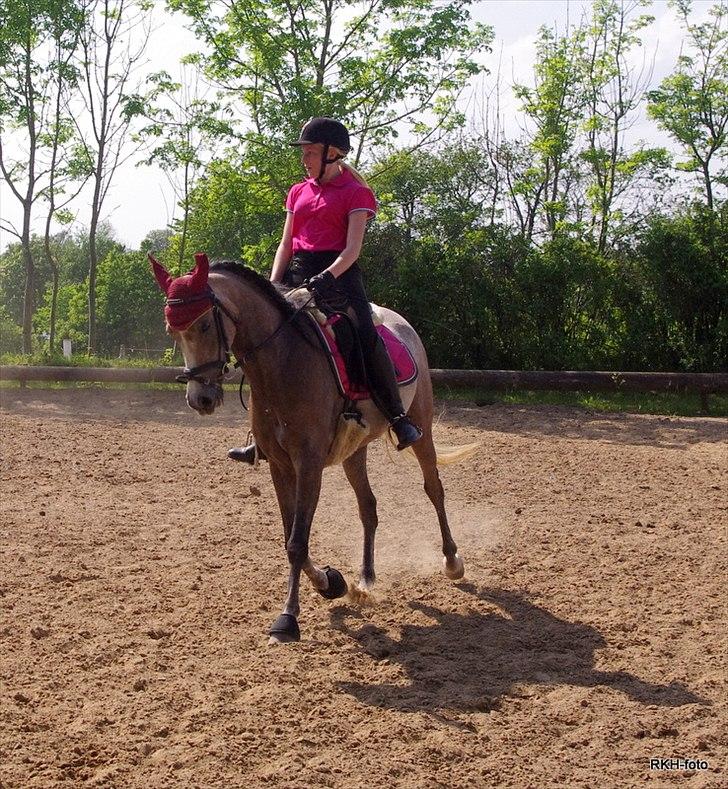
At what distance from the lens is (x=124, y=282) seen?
1953 inches

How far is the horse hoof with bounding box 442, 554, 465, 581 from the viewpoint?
700cm

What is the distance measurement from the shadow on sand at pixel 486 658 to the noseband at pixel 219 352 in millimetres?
1799

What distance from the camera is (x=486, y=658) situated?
5.40m

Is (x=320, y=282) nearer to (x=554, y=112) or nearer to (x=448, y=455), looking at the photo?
(x=448, y=455)

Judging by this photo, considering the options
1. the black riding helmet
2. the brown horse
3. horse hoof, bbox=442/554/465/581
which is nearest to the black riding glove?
the brown horse

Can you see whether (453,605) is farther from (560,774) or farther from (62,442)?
(62,442)

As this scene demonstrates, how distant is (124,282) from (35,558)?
145 feet

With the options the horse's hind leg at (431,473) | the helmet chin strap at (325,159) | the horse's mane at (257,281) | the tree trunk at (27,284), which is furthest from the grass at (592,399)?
the horse's mane at (257,281)

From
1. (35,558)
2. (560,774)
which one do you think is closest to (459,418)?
(35,558)

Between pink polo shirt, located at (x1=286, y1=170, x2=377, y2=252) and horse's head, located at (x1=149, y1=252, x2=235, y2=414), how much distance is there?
3.77 feet

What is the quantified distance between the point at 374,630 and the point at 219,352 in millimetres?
2024

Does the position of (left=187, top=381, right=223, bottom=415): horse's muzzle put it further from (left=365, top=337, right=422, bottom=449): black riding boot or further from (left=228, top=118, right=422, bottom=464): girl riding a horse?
(left=365, top=337, right=422, bottom=449): black riding boot

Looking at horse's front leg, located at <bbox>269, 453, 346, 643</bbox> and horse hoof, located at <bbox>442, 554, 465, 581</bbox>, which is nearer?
horse's front leg, located at <bbox>269, 453, 346, 643</bbox>

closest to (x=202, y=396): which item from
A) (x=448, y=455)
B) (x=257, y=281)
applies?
(x=257, y=281)
